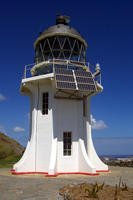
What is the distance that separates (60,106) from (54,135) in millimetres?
2254

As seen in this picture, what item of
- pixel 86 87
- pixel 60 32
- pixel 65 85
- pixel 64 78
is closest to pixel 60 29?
pixel 60 32

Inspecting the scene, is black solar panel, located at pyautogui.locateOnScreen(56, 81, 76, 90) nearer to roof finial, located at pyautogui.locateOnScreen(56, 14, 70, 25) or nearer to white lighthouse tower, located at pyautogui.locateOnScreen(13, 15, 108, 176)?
white lighthouse tower, located at pyautogui.locateOnScreen(13, 15, 108, 176)

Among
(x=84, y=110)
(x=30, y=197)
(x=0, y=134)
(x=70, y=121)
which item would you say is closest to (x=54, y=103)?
(x=70, y=121)

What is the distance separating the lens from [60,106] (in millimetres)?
15930

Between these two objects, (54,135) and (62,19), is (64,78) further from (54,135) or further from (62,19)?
(62,19)

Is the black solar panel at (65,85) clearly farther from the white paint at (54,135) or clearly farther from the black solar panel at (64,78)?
the white paint at (54,135)

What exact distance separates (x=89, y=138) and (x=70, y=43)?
26.1 feet

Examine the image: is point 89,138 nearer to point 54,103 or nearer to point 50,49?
point 54,103

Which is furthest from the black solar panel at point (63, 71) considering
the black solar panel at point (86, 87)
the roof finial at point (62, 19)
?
the roof finial at point (62, 19)

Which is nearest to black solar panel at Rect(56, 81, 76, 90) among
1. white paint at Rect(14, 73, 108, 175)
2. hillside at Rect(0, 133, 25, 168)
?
white paint at Rect(14, 73, 108, 175)

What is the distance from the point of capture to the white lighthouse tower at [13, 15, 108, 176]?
49.3ft

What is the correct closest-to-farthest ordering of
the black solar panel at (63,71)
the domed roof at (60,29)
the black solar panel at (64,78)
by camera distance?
the black solar panel at (64,78), the black solar panel at (63,71), the domed roof at (60,29)

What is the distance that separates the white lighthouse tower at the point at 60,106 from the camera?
49.3 feet

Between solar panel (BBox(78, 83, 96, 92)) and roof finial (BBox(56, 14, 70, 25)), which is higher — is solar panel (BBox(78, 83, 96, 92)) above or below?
below
